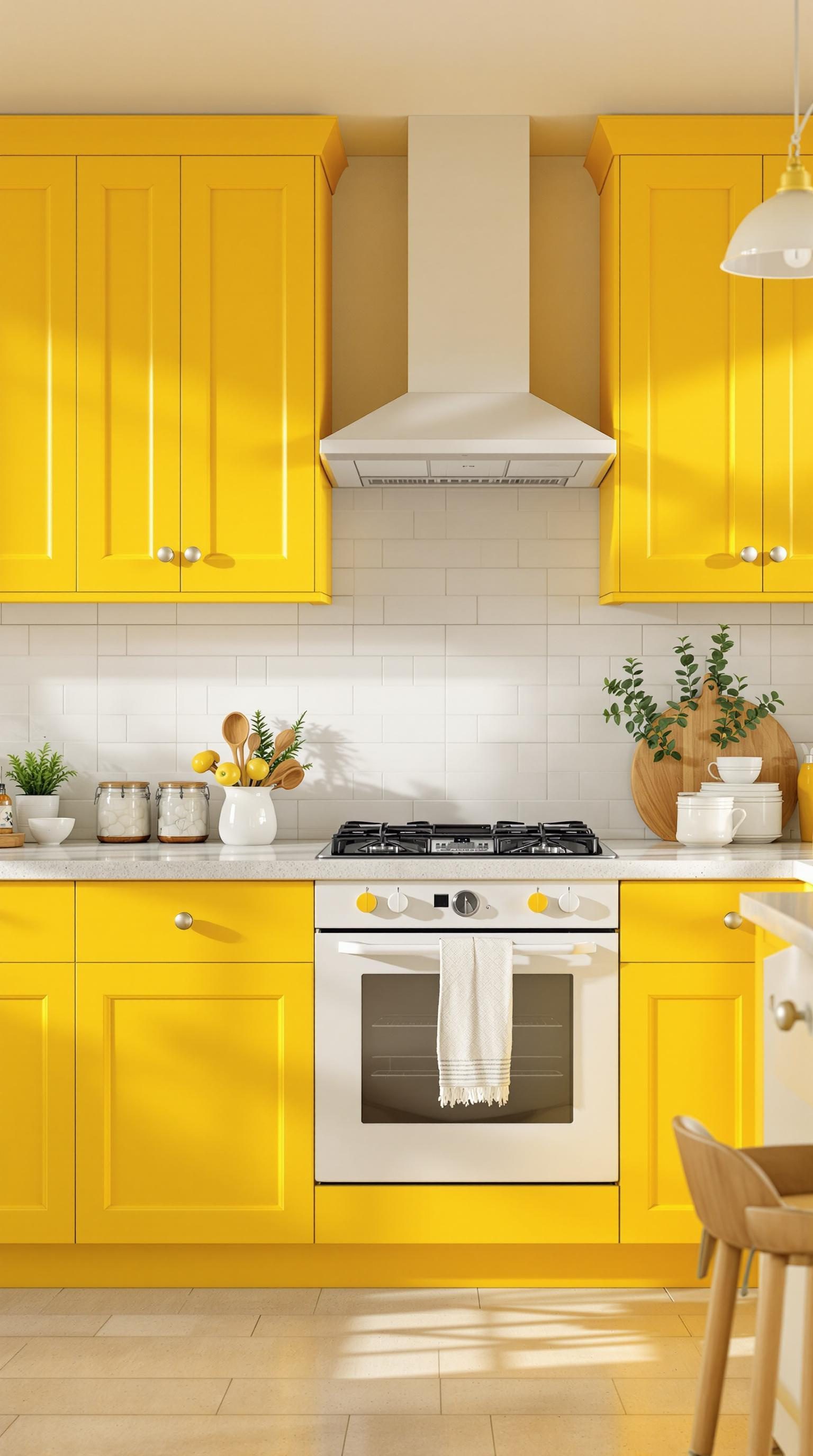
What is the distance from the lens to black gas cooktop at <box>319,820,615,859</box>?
9.31 ft

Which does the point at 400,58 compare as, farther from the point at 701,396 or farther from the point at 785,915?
the point at 785,915

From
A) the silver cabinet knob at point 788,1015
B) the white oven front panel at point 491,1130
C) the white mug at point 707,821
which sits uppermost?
the white mug at point 707,821

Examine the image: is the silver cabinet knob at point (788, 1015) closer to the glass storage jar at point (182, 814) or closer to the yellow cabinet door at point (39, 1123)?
the yellow cabinet door at point (39, 1123)

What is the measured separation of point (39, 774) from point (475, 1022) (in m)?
1.46

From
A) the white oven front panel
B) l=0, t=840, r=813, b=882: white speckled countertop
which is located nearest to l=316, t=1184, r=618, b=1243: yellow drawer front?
the white oven front panel

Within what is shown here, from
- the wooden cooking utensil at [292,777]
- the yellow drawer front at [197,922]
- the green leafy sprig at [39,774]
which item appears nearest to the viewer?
the yellow drawer front at [197,922]

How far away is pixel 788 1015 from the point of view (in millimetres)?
1701

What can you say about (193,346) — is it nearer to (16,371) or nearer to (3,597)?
(16,371)

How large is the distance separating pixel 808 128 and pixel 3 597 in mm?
2459

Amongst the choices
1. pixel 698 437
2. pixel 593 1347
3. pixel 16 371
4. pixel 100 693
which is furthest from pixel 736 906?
pixel 16 371

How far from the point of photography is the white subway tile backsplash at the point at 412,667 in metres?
3.38

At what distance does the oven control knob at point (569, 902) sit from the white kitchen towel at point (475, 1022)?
6.1 inches

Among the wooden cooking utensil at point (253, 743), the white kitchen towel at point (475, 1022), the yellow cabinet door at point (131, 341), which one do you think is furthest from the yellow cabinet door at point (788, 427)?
the yellow cabinet door at point (131, 341)

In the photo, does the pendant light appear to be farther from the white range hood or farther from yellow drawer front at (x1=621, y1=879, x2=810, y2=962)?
yellow drawer front at (x1=621, y1=879, x2=810, y2=962)
